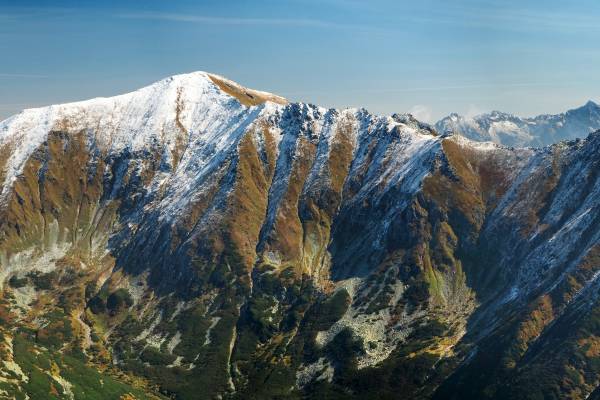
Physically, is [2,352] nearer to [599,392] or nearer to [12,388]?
[12,388]

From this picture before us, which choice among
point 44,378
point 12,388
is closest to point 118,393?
point 44,378

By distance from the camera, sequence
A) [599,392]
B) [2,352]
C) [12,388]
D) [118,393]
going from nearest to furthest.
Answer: [12,388] < [2,352] < [118,393] < [599,392]

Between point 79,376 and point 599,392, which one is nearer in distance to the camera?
point 79,376

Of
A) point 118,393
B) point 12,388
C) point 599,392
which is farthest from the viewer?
point 599,392

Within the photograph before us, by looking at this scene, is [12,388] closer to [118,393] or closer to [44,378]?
[44,378]

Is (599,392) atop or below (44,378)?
below

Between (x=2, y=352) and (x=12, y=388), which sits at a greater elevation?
(x=2, y=352)

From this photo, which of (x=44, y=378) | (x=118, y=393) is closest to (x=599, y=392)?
(x=118, y=393)

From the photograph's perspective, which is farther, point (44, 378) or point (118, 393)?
point (118, 393)

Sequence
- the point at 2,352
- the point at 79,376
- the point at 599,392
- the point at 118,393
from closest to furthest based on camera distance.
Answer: the point at 2,352
the point at 79,376
the point at 118,393
the point at 599,392
